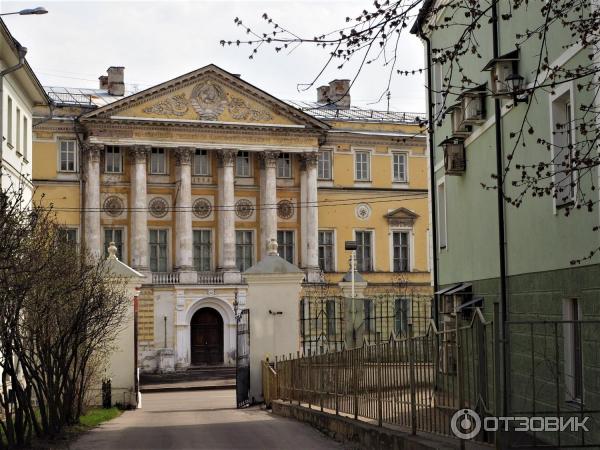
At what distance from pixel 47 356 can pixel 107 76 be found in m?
47.4

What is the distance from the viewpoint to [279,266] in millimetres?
29547

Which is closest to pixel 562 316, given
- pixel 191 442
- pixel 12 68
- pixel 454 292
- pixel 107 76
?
pixel 454 292

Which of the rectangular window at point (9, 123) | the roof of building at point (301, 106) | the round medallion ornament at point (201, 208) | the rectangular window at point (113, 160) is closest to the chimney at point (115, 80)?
the roof of building at point (301, 106)

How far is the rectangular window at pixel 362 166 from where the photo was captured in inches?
2522

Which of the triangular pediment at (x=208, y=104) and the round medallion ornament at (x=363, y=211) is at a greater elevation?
the triangular pediment at (x=208, y=104)

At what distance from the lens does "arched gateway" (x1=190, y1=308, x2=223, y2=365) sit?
59094 mm

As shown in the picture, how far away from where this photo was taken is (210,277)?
59938 millimetres

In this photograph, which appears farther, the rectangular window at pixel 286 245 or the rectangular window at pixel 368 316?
the rectangular window at pixel 286 245

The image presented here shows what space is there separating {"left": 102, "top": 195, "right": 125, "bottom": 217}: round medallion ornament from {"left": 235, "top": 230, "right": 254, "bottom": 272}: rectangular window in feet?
22.4

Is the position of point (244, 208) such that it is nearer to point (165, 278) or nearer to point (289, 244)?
point (289, 244)

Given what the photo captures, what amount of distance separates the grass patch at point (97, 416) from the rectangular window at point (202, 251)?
30.5m

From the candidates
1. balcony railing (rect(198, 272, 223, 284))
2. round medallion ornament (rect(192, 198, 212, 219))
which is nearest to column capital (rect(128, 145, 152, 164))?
round medallion ornament (rect(192, 198, 212, 219))

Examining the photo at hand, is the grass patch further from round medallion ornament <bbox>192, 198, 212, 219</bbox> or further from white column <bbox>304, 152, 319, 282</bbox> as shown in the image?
white column <bbox>304, 152, 319, 282</bbox>

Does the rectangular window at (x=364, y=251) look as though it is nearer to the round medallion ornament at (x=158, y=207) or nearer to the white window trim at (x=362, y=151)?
the white window trim at (x=362, y=151)
